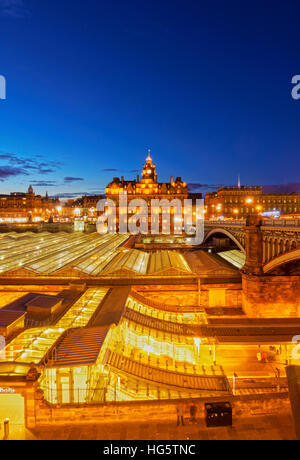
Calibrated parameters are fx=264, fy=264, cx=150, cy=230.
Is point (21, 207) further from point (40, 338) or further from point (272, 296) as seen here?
point (40, 338)

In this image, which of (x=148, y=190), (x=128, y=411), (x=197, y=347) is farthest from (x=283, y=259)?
(x=148, y=190)

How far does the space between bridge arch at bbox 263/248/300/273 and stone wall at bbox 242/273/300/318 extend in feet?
5.23

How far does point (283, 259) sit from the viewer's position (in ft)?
59.2

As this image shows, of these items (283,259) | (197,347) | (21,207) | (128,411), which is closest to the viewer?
(128,411)

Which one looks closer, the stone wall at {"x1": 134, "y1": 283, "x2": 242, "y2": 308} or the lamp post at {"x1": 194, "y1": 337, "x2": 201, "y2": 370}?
the lamp post at {"x1": 194, "y1": 337, "x2": 201, "y2": 370}

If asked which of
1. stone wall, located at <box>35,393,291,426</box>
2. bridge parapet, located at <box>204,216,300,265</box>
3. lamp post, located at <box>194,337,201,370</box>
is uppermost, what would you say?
bridge parapet, located at <box>204,216,300,265</box>

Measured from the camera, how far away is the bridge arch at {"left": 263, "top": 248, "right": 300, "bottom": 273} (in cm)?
1621

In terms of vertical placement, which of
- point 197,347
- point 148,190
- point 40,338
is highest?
point 148,190

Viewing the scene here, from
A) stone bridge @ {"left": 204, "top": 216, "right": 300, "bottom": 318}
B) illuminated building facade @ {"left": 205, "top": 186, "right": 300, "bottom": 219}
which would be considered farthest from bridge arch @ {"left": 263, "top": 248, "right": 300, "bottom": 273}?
illuminated building facade @ {"left": 205, "top": 186, "right": 300, "bottom": 219}

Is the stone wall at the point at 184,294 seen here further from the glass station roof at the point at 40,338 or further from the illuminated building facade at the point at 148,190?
the illuminated building facade at the point at 148,190

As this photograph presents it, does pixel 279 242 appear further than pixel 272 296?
No

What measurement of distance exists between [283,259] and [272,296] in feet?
20.6

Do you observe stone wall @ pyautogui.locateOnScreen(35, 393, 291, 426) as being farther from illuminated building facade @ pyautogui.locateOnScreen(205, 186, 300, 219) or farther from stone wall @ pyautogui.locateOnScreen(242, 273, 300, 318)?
illuminated building facade @ pyautogui.locateOnScreen(205, 186, 300, 219)
